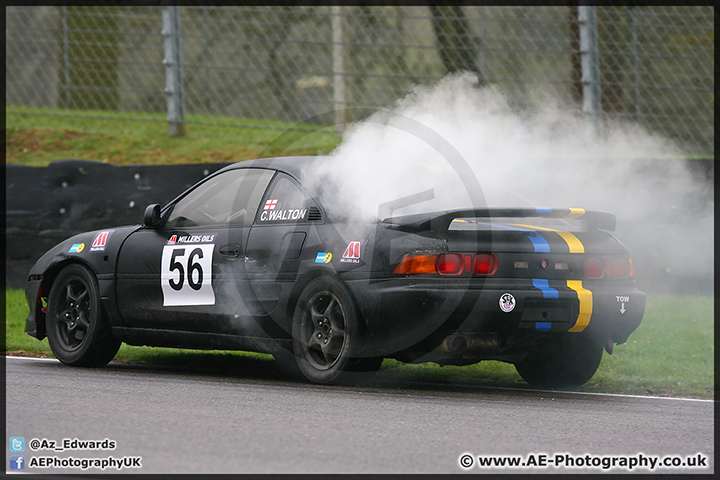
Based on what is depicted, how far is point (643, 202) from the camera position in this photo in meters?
10.2

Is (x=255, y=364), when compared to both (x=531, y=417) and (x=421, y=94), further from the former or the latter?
(x=531, y=417)

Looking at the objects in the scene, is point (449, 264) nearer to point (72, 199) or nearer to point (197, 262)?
→ point (197, 262)

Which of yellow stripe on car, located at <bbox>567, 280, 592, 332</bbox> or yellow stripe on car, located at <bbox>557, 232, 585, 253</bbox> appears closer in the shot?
yellow stripe on car, located at <bbox>567, 280, 592, 332</bbox>

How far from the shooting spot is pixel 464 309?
18.2ft

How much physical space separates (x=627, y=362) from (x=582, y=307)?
183 centimetres

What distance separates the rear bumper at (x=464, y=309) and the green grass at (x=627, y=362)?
112 cm

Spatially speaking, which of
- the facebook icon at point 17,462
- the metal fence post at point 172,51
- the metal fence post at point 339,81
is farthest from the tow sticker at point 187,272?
the metal fence post at point 339,81

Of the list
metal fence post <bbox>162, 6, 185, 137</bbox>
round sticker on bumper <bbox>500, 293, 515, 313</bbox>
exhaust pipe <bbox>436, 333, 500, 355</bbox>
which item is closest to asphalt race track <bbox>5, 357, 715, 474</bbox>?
exhaust pipe <bbox>436, 333, 500, 355</bbox>

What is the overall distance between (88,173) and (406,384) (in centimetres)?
574

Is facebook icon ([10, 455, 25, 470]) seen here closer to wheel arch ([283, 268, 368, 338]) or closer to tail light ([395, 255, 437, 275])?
wheel arch ([283, 268, 368, 338])

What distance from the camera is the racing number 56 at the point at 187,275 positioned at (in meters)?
6.50

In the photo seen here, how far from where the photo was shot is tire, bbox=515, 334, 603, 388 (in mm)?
6234

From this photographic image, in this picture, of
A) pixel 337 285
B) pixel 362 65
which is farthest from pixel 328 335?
pixel 362 65

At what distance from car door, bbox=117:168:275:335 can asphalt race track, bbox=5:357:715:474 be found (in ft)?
1.55
